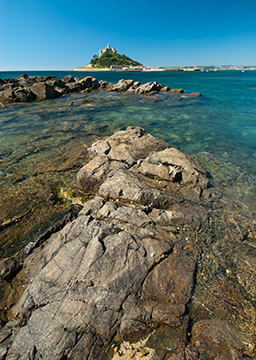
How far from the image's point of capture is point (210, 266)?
6379 millimetres

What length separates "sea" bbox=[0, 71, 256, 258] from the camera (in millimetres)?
9316

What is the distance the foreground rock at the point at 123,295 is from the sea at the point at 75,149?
2.76 m

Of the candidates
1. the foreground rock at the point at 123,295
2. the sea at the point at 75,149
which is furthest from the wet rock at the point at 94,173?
the foreground rock at the point at 123,295

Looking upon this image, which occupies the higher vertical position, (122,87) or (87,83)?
(87,83)

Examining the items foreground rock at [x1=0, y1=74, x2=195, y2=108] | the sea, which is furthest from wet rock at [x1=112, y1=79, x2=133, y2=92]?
the sea

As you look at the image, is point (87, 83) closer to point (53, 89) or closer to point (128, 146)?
A: point (53, 89)

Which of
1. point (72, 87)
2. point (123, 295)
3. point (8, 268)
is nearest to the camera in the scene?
point (123, 295)

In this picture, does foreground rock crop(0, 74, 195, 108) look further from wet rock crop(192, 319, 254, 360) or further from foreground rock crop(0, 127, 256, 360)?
wet rock crop(192, 319, 254, 360)

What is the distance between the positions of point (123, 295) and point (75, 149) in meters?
13.4

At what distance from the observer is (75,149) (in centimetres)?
1628

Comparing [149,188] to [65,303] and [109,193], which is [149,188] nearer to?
[109,193]

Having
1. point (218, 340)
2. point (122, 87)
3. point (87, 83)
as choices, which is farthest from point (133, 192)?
point (87, 83)

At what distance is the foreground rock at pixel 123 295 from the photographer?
4.35 meters

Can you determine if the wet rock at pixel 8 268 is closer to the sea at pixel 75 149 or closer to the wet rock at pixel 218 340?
the sea at pixel 75 149
